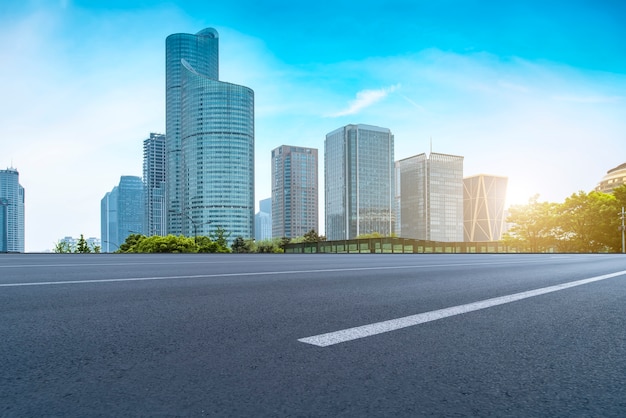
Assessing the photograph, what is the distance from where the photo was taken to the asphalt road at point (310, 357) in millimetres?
1459

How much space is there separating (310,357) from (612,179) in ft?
579

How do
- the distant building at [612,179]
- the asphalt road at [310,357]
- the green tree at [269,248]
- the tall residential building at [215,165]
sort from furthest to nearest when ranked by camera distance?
1. the tall residential building at [215,165]
2. the distant building at [612,179]
3. the green tree at [269,248]
4. the asphalt road at [310,357]

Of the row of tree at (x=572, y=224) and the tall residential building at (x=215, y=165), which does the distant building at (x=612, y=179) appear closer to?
the row of tree at (x=572, y=224)

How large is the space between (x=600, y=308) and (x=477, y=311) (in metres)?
1.10

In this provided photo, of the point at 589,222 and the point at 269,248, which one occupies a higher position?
the point at 589,222

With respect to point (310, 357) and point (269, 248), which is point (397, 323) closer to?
point (310, 357)

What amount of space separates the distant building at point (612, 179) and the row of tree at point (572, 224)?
109230mm

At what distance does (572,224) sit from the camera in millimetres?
48781

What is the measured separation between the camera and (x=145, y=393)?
60.9 inches

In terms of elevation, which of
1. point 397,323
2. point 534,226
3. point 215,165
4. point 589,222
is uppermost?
point 215,165

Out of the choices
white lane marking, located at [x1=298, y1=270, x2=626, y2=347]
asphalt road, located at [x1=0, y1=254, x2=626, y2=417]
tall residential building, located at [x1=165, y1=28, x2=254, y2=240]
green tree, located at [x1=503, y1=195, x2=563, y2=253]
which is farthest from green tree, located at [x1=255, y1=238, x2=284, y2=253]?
tall residential building, located at [x1=165, y1=28, x2=254, y2=240]

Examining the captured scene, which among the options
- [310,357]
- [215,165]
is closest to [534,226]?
[310,357]

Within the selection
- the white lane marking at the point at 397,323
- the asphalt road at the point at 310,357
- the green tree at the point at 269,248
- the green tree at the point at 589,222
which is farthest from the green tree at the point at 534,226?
the asphalt road at the point at 310,357

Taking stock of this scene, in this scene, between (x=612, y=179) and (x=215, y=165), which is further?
(x=215, y=165)
